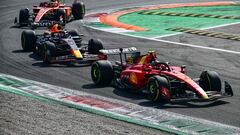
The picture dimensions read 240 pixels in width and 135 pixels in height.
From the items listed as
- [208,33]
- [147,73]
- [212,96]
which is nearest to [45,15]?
[208,33]

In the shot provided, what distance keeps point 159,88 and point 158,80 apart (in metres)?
0.25

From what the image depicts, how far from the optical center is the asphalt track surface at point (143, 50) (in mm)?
17984

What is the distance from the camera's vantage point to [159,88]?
18.1 metres

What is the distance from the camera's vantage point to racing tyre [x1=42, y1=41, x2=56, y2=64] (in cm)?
2475

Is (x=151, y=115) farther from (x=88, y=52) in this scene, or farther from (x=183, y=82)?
(x=88, y=52)

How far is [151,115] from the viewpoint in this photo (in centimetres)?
1731

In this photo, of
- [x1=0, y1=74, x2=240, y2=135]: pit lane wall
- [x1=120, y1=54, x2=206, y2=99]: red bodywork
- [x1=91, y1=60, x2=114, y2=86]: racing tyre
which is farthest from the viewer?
[x1=91, y1=60, x2=114, y2=86]: racing tyre

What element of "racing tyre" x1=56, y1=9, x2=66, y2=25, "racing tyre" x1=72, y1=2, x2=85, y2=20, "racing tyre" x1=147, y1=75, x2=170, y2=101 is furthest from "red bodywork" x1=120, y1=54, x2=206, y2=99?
"racing tyre" x1=72, y1=2, x2=85, y2=20

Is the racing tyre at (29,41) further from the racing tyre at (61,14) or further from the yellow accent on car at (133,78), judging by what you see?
the yellow accent on car at (133,78)

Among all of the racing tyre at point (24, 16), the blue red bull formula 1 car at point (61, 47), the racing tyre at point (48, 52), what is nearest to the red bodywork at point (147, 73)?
the blue red bull formula 1 car at point (61, 47)

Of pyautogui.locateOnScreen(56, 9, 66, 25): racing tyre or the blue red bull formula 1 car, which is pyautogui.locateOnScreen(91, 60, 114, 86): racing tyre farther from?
pyautogui.locateOnScreen(56, 9, 66, 25): racing tyre

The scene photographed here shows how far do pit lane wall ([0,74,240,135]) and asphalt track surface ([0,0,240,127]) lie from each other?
46 cm

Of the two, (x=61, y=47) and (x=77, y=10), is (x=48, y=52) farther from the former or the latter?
(x=77, y=10)

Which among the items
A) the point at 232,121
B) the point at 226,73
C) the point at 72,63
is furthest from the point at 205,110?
the point at 72,63
